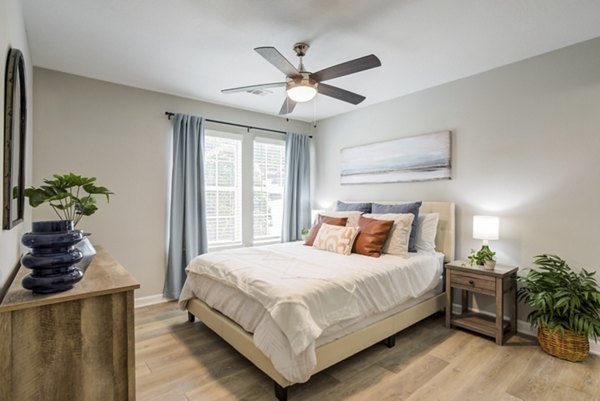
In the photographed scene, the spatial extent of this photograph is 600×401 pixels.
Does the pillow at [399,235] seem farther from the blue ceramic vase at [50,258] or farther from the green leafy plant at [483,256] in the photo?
the blue ceramic vase at [50,258]

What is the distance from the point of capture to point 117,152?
11.5ft

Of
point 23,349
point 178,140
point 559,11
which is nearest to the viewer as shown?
point 23,349

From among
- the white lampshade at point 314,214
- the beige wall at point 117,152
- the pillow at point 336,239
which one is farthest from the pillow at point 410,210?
the beige wall at point 117,152

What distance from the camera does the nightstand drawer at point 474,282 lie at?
9.03ft

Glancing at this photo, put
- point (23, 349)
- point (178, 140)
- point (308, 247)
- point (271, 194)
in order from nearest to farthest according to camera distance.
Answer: point (23, 349), point (308, 247), point (178, 140), point (271, 194)

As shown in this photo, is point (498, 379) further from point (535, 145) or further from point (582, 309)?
point (535, 145)

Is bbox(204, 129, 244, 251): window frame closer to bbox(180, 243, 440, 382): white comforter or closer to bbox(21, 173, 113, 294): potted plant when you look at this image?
bbox(180, 243, 440, 382): white comforter

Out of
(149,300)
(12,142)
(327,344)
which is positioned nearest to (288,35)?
(12,142)

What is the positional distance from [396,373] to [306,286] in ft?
3.28

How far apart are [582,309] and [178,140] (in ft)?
14.4

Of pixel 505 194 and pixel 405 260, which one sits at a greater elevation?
pixel 505 194

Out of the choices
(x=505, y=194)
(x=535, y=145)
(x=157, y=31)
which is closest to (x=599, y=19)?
(x=535, y=145)

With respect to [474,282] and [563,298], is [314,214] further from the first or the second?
[563,298]

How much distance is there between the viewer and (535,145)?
2893mm
